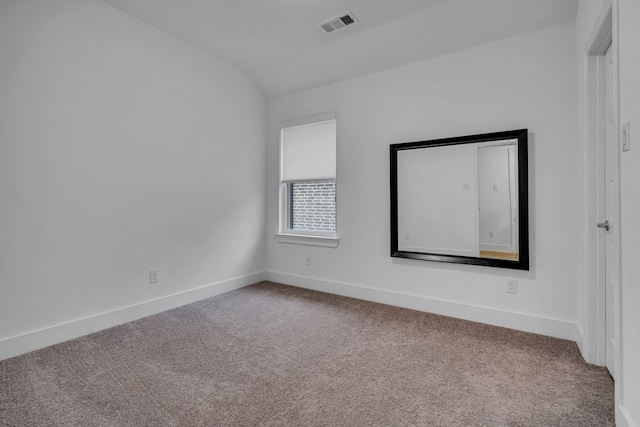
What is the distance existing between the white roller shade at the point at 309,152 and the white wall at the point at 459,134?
15 centimetres

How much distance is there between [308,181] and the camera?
3877 millimetres

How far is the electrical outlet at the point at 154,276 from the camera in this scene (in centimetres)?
296

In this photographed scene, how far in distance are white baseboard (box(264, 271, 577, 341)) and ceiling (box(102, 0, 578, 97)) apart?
2295 millimetres

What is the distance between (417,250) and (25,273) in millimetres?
3134

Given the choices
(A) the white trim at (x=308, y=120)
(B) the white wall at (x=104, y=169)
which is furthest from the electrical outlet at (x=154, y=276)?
(A) the white trim at (x=308, y=120)

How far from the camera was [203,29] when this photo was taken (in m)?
2.97

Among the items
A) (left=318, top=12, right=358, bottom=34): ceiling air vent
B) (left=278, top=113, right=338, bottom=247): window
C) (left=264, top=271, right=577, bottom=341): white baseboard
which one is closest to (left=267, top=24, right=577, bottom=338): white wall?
(left=264, top=271, right=577, bottom=341): white baseboard

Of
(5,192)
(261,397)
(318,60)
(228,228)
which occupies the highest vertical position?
(318,60)

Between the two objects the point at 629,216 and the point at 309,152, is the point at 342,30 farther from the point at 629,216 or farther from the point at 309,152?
the point at 629,216

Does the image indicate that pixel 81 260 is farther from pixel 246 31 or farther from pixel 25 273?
pixel 246 31

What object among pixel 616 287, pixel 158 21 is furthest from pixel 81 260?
pixel 616 287

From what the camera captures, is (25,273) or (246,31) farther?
(246,31)

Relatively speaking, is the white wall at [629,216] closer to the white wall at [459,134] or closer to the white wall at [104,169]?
the white wall at [459,134]

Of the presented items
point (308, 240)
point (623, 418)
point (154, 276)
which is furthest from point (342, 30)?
point (623, 418)
